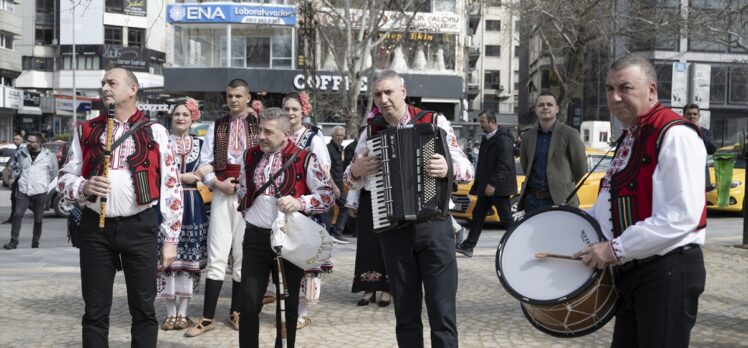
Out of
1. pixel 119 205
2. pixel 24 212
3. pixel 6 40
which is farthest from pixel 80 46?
pixel 119 205

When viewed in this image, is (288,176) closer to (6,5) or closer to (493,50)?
(6,5)

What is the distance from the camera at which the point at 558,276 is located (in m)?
3.64

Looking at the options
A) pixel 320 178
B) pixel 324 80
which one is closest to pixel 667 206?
pixel 320 178

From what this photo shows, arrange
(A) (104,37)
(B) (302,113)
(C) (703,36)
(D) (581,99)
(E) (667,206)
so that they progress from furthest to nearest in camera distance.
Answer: (A) (104,37) → (D) (581,99) → (C) (703,36) → (B) (302,113) → (E) (667,206)

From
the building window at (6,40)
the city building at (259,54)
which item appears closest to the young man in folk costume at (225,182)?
the city building at (259,54)

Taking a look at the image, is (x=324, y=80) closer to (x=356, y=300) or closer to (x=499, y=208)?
(x=499, y=208)

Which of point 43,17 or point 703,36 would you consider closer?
point 703,36

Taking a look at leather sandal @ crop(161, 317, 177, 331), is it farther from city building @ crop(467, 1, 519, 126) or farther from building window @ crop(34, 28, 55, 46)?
city building @ crop(467, 1, 519, 126)

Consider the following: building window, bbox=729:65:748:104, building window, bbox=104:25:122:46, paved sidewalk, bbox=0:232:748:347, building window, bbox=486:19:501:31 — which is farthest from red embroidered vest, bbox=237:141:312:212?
building window, bbox=486:19:501:31

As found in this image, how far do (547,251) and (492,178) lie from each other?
7.07 m

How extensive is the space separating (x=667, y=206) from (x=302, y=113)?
428cm

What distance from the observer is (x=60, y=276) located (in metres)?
9.36

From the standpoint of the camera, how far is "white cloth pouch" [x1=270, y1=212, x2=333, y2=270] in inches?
208

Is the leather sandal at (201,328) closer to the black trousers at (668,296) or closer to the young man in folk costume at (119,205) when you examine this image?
the young man in folk costume at (119,205)
